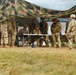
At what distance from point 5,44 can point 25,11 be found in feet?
7.73

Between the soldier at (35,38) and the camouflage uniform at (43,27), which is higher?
the camouflage uniform at (43,27)

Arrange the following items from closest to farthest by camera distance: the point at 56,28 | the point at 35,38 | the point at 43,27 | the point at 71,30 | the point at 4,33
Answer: the point at 71,30 < the point at 56,28 < the point at 4,33 < the point at 43,27 < the point at 35,38

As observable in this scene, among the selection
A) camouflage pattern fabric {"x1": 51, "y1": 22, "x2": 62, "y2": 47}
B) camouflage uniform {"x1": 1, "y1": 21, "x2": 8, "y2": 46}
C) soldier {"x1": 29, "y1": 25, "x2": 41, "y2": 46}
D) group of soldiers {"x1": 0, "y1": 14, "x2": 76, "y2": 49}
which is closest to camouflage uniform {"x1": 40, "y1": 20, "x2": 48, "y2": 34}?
group of soldiers {"x1": 0, "y1": 14, "x2": 76, "y2": 49}

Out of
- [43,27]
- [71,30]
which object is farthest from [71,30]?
[43,27]

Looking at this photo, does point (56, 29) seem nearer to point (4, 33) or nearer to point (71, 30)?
point (71, 30)

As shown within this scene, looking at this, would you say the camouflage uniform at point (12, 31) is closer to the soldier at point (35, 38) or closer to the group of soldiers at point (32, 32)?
the group of soldiers at point (32, 32)

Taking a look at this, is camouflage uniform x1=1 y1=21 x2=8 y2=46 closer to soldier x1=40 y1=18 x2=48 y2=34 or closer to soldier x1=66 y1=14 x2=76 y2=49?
soldier x1=40 y1=18 x2=48 y2=34

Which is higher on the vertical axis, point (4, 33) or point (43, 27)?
point (43, 27)

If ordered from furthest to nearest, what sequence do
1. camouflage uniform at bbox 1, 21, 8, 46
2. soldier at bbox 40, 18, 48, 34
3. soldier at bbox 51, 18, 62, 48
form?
soldier at bbox 40, 18, 48, 34 < camouflage uniform at bbox 1, 21, 8, 46 < soldier at bbox 51, 18, 62, 48

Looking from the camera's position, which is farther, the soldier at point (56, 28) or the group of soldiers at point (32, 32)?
the group of soldiers at point (32, 32)

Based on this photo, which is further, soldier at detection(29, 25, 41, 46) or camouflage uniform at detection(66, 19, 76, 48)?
soldier at detection(29, 25, 41, 46)

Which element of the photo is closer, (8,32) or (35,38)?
(8,32)

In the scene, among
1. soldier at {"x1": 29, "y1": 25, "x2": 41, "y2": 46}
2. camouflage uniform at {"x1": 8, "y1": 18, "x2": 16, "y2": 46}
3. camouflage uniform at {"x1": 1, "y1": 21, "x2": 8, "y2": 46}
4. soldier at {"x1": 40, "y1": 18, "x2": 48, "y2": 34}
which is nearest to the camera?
camouflage uniform at {"x1": 1, "y1": 21, "x2": 8, "y2": 46}

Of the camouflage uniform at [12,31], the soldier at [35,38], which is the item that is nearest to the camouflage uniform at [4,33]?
the camouflage uniform at [12,31]
